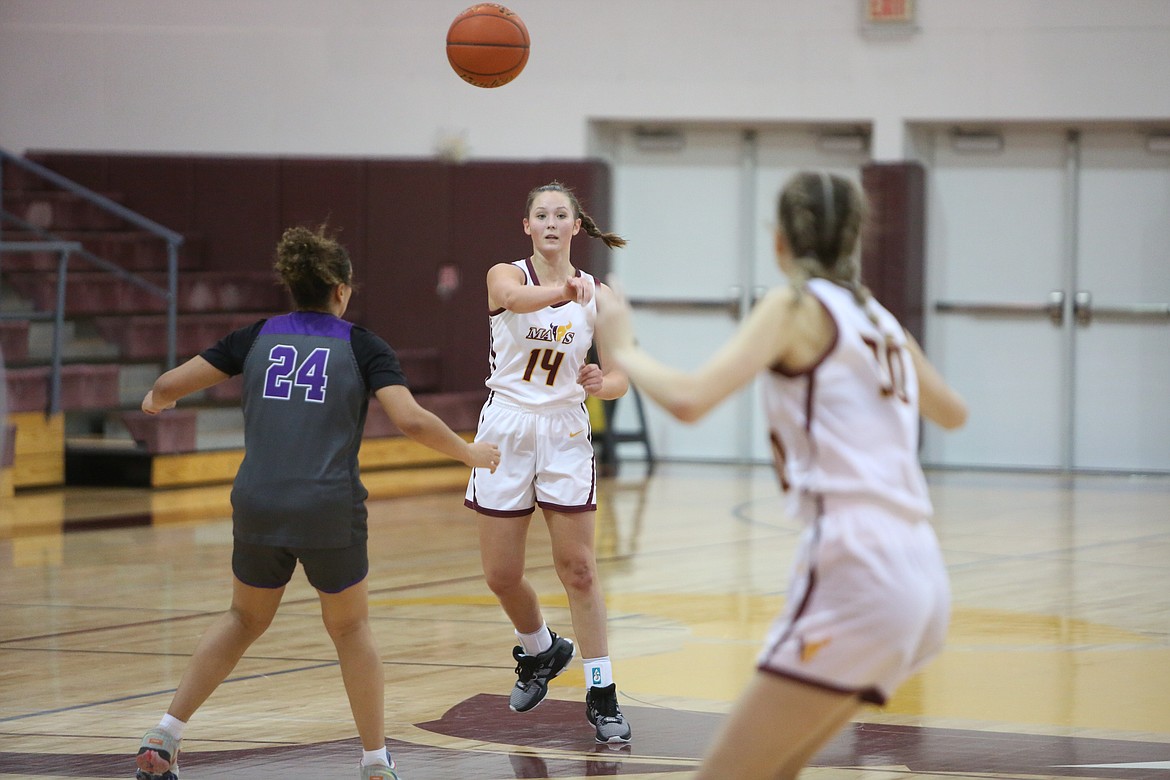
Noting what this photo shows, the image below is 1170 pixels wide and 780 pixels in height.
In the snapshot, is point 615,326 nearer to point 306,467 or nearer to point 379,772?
point 306,467

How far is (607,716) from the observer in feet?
16.5

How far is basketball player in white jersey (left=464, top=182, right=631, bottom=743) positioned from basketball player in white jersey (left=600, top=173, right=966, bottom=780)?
6.42 ft

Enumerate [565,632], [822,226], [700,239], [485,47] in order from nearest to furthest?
[822,226] < [565,632] < [485,47] < [700,239]

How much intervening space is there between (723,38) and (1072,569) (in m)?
6.79

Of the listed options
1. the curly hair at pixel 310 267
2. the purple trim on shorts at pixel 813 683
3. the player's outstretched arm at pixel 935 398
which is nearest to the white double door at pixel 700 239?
the curly hair at pixel 310 267

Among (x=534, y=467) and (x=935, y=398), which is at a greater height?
(x=935, y=398)

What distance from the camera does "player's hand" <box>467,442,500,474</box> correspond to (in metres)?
4.39

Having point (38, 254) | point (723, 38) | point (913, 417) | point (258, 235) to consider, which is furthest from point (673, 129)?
point (913, 417)

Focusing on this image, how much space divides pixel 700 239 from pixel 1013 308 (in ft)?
9.14

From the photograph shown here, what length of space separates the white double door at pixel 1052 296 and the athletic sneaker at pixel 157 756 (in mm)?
10583

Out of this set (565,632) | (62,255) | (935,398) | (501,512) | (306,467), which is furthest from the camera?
(62,255)

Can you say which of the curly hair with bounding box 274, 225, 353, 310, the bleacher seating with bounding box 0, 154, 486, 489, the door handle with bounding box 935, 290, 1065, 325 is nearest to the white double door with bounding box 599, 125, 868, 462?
the door handle with bounding box 935, 290, 1065, 325

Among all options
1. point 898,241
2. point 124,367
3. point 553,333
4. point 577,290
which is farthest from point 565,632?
point 898,241

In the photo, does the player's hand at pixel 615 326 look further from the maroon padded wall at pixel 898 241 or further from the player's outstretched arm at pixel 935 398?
the maroon padded wall at pixel 898 241
